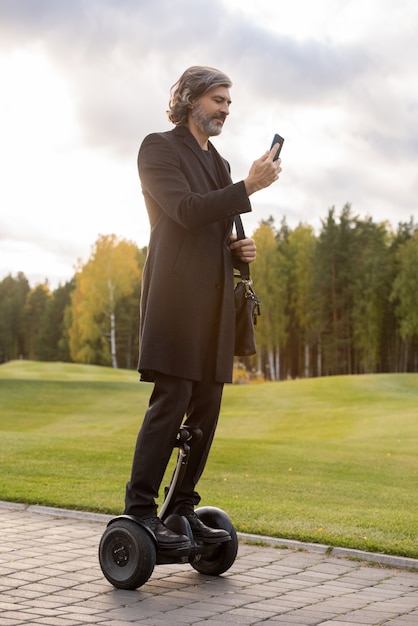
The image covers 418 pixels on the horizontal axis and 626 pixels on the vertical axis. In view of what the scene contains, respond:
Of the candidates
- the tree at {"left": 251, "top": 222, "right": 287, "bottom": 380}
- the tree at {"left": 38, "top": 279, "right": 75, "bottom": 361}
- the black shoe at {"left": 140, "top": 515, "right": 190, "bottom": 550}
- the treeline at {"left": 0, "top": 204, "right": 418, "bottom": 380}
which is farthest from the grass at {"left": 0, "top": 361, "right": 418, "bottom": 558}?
the tree at {"left": 38, "top": 279, "right": 75, "bottom": 361}

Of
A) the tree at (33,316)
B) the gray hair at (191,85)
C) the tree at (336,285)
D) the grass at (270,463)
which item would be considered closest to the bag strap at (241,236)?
the gray hair at (191,85)

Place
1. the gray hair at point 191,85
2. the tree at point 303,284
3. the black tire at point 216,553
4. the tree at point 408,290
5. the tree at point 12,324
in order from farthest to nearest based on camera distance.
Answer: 1. the tree at point 12,324
2. the tree at point 303,284
3. the tree at point 408,290
4. the black tire at point 216,553
5. the gray hair at point 191,85

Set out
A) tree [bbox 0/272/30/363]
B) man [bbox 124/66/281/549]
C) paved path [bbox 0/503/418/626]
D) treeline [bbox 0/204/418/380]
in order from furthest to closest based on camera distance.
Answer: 1. tree [bbox 0/272/30/363]
2. treeline [bbox 0/204/418/380]
3. man [bbox 124/66/281/549]
4. paved path [bbox 0/503/418/626]

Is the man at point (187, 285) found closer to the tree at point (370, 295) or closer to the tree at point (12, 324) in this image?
the tree at point (370, 295)

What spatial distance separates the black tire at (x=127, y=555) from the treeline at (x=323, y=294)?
5062 cm

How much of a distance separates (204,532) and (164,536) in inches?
10.4

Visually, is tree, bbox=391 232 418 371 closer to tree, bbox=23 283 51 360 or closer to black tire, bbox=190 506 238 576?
black tire, bbox=190 506 238 576

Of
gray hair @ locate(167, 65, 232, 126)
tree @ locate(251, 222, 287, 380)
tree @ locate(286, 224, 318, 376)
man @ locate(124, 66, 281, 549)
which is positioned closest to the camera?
man @ locate(124, 66, 281, 549)

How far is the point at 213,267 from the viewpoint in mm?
3822

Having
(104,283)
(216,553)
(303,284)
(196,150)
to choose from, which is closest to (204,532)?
(216,553)

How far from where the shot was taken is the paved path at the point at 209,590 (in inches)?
126

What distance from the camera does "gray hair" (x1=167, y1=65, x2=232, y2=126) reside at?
150 inches

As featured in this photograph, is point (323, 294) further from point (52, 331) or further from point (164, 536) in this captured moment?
point (164, 536)

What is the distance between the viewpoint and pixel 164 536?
3652 mm
